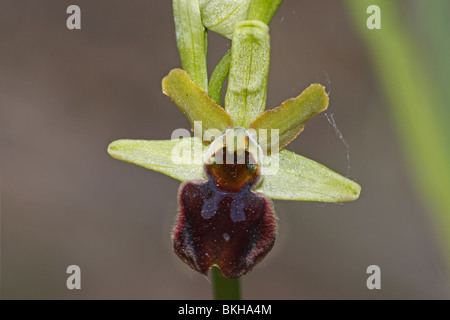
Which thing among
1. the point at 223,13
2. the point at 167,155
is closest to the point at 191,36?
the point at 223,13

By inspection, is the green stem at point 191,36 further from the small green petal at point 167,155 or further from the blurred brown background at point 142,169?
the blurred brown background at point 142,169

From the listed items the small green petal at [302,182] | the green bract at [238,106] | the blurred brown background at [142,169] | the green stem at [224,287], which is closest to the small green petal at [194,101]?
the green bract at [238,106]

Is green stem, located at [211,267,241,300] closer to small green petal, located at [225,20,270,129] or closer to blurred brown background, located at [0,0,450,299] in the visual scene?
small green petal, located at [225,20,270,129]

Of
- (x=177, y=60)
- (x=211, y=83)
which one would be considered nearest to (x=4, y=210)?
(x=177, y=60)
